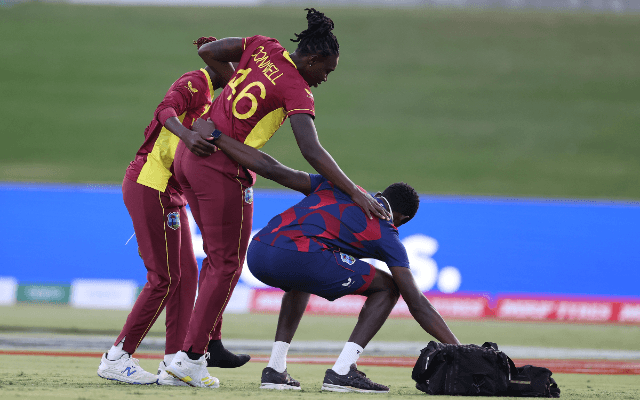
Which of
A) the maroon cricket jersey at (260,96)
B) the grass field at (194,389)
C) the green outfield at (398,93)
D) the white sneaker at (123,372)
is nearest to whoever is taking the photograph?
the grass field at (194,389)

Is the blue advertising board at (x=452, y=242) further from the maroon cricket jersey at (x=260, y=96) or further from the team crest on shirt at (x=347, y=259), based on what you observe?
the team crest on shirt at (x=347, y=259)

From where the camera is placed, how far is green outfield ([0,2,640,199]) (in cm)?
2336

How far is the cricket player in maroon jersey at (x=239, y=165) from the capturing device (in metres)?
4.45

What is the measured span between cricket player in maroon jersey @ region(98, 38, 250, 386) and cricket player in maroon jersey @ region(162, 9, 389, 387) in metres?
0.37

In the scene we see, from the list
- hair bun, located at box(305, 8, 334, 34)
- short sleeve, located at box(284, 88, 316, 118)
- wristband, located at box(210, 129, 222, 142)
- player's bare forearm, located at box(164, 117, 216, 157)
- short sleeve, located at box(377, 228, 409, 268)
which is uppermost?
hair bun, located at box(305, 8, 334, 34)

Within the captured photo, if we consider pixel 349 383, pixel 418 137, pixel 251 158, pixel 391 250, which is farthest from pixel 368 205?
pixel 418 137

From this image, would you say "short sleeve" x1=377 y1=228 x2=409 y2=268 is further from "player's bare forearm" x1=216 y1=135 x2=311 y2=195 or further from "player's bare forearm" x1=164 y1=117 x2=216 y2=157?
"player's bare forearm" x1=164 y1=117 x2=216 y2=157

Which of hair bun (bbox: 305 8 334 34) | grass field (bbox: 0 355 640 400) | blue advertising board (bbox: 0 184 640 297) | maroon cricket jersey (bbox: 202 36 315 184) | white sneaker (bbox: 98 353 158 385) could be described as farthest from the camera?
blue advertising board (bbox: 0 184 640 297)

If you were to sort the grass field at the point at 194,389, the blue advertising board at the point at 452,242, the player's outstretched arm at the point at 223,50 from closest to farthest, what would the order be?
the grass field at the point at 194,389 < the player's outstretched arm at the point at 223,50 < the blue advertising board at the point at 452,242

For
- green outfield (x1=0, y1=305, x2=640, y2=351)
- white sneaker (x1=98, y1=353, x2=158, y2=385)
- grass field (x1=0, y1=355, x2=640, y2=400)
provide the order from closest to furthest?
1. grass field (x1=0, y1=355, x2=640, y2=400)
2. white sneaker (x1=98, y1=353, x2=158, y2=385)
3. green outfield (x1=0, y1=305, x2=640, y2=351)

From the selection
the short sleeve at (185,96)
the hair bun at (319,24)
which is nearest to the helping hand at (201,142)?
the short sleeve at (185,96)

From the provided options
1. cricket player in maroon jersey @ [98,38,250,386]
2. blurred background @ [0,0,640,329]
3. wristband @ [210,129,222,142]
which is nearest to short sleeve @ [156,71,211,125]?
cricket player in maroon jersey @ [98,38,250,386]

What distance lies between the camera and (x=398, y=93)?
2827 centimetres

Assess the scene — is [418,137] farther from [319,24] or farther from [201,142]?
[201,142]
